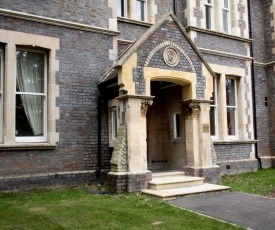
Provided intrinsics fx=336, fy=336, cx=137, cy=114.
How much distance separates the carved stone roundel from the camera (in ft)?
34.0

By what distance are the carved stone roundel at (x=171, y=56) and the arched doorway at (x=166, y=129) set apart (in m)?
1.55

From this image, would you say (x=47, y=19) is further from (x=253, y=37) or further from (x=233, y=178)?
(x=253, y=37)

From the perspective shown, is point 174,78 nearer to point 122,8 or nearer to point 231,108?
point 122,8

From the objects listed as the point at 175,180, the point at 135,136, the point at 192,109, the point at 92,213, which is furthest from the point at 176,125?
the point at 92,213

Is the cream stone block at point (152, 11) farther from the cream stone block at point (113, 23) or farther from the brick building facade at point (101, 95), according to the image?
the cream stone block at point (113, 23)

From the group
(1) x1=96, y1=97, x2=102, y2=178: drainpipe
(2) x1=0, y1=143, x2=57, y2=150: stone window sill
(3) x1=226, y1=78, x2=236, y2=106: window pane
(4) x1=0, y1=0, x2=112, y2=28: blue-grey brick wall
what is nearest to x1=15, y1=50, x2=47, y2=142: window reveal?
(2) x1=0, y1=143, x2=57, y2=150: stone window sill

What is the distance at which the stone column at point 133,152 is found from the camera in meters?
9.23

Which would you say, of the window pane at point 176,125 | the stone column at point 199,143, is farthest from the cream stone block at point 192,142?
the window pane at point 176,125

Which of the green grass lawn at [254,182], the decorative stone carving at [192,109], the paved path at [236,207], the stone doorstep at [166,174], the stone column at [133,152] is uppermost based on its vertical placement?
the decorative stone carving at [192,109]

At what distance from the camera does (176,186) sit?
9.73m

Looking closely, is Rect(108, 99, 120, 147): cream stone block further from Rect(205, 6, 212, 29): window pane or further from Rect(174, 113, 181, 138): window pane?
Rect(205, 6, 212, 29): window pane

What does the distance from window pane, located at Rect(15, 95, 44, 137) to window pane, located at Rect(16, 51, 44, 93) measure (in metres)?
0.28

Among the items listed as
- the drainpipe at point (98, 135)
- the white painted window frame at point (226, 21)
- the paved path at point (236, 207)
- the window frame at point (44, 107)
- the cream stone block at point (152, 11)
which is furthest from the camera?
the white painted window frame at point (226, 21)

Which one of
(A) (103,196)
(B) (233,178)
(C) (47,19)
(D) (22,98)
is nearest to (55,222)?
(A) (103,196)
